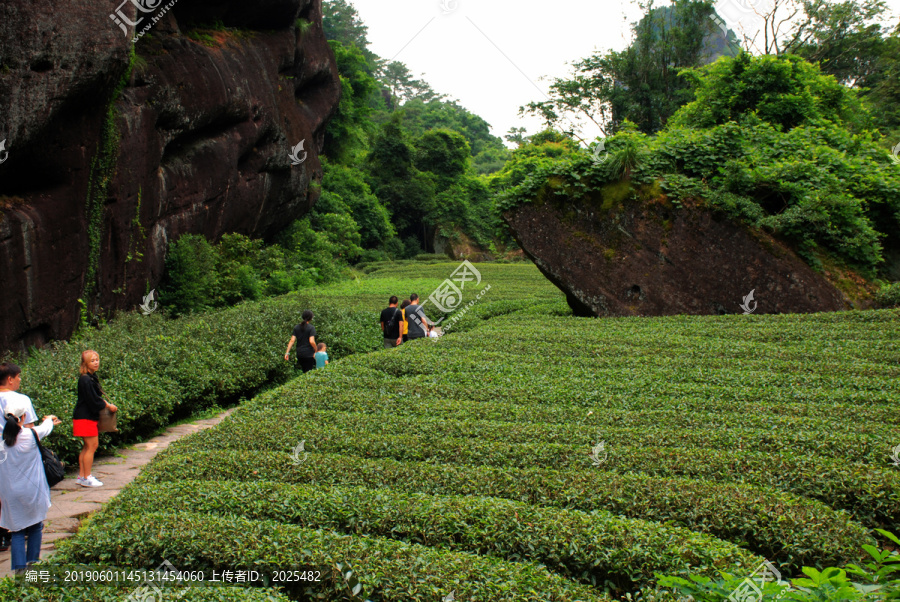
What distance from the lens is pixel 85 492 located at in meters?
6.58

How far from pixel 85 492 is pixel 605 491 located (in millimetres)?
5439

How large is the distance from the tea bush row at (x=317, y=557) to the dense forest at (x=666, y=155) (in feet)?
39.9

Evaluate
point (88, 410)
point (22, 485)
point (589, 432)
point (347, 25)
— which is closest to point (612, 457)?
point (589, 432)

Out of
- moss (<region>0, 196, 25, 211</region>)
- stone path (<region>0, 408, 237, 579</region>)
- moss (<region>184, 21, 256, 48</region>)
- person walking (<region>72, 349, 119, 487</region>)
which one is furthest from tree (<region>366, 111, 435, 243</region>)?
person walking (<region>72, 349, 119, 487</region>)

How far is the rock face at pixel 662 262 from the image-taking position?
45.2 ft

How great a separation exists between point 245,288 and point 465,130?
5798cm

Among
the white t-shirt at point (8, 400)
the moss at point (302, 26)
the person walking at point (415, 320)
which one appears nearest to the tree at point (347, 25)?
the moss at point (302, 26)

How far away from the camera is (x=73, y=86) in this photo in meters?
11.0

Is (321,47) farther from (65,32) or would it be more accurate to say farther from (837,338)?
(837,338)

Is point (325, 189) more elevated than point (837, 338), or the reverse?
point (325, 189)

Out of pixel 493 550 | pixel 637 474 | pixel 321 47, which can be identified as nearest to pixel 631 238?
pixel 637 474

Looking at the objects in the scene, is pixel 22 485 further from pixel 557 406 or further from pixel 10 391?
pixel 557 406

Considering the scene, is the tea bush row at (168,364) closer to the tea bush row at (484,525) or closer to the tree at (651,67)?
the tea bush row at (484,525)

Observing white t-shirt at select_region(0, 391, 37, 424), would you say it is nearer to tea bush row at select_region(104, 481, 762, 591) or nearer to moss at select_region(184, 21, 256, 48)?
tea bush row at select_region(104, 481, 762, 591)
